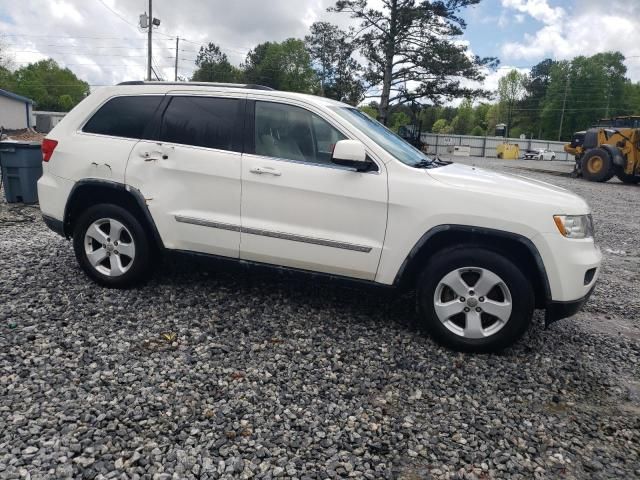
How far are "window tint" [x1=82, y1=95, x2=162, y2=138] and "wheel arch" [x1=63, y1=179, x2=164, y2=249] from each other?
48 cm

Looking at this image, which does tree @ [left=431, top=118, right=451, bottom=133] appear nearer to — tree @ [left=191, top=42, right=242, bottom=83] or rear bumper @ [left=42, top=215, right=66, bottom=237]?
tree @ [left=191, top=42, right=242, bottom=83]

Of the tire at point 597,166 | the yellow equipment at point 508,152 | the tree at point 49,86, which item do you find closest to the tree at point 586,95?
the yellow equipment at point 508,152

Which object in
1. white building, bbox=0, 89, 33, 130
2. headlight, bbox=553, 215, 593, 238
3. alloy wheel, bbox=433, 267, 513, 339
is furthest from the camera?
white building, bbox=0, 89, 33, 130

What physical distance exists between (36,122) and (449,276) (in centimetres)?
5522

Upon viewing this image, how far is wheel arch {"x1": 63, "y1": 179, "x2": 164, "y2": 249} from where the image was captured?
414 cm

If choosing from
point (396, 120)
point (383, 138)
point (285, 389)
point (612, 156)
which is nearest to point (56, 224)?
point (285, 389)

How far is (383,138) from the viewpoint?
4.05 meters

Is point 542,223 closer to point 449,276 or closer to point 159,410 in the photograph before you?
point 449,276

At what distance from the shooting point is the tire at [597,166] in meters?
18.5

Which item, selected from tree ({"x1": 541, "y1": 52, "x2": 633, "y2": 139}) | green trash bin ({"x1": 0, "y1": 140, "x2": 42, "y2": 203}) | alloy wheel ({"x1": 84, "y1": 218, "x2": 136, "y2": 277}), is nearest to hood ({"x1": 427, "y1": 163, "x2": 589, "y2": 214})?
alloy wheel ({"x1": 84, "y1": 218, "x2": 136, "y2": 277})

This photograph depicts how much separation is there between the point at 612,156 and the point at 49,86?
105998 millimetres

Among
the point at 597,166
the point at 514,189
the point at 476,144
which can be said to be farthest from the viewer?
the point at 476,144

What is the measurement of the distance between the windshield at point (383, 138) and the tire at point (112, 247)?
2030 millimetres

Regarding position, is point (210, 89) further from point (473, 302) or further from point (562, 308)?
point (562, 308)
